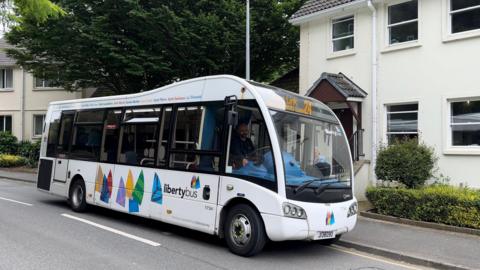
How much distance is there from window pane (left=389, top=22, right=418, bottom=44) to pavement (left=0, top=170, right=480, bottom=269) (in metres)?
6.33

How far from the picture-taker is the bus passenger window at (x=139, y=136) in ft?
31.6

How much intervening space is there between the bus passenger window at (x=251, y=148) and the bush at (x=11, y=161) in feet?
77.3

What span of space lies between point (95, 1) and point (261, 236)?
14.1 meters

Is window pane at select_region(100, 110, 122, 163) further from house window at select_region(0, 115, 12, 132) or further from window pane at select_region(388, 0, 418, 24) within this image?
house window at select_region(0, 115, 12, 132)

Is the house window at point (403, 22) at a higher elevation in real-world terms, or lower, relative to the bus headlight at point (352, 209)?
higher

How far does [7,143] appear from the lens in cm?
3064

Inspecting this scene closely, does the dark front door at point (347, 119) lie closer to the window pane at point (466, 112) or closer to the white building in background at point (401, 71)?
the white building in background at point (401, 71)

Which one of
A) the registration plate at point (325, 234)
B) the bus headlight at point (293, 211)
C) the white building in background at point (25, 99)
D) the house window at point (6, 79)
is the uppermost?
the house window at point (6, 79)

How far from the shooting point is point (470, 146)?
12.7 m

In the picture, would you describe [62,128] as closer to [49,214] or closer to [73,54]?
[49,214]

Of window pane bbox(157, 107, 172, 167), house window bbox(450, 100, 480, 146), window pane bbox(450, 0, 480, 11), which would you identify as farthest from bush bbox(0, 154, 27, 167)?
window pane bbox(450, 0, 480, 11)

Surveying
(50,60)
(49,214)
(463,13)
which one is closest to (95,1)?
(50,60)

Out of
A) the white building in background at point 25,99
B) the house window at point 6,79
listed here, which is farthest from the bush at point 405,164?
the house window at point 6,79

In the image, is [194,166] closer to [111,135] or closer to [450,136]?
[111,135]
